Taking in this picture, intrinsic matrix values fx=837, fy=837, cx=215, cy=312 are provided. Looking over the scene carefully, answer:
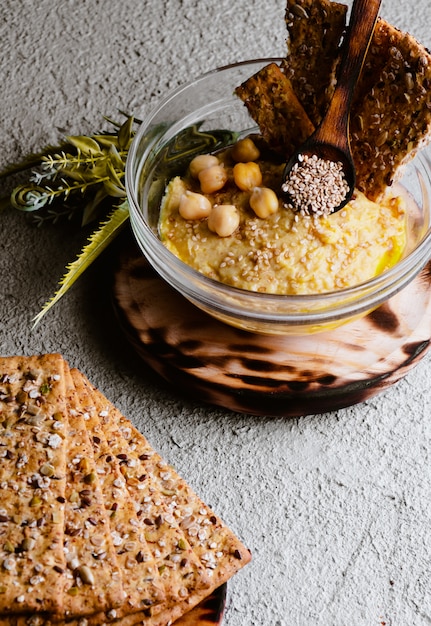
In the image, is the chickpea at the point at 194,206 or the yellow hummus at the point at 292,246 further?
the chickpea at the point at 194,206

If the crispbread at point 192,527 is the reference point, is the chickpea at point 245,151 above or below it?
above

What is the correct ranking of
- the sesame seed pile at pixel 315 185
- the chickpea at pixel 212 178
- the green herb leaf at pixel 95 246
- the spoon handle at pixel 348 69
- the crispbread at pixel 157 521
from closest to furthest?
the crispbread at pixel 157 521, the spoon handle at pixel 348 69, the sesame seed pile at pixel 315 185, the chickpea at pixel 212 178, the green herb leaf at pixel 95 246

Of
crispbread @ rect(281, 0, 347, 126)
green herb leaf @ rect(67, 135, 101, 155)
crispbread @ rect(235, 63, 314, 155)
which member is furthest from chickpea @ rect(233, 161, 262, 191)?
green herb leaf @ rect(67, 135, 101, 155)

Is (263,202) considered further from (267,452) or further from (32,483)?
(32,483)

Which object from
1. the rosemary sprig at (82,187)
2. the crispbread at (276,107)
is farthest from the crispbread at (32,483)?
the crispbread at (276,107)

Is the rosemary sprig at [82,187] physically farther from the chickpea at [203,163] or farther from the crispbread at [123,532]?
the crispbread at [123,532]

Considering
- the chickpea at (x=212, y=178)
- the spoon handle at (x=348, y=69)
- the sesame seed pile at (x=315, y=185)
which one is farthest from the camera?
the chickpea at (x=212, y=178)
